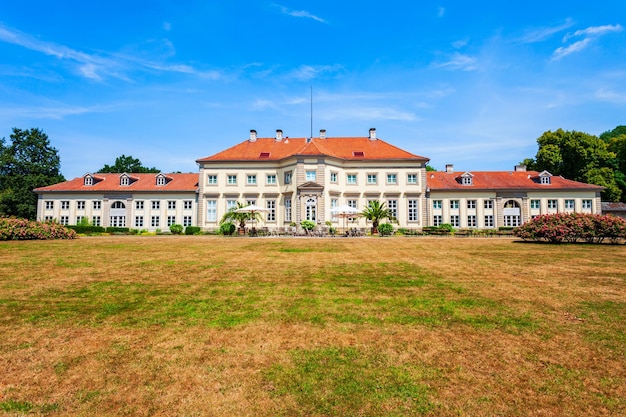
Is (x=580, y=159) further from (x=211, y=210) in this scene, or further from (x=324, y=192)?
(x=211, y=210)

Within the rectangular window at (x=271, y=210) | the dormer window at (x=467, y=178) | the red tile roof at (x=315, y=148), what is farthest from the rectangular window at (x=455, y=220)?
the rectangular window at (x=271, y=210)

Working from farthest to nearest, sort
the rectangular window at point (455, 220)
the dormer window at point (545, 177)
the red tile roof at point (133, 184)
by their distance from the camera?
the red tile roof at point (133, 184) → the dormer window at point (545, 177) → the rectangular window at point (455, 220)

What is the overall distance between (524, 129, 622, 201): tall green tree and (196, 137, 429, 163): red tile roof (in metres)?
23.9

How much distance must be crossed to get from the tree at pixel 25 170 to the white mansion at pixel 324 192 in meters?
7.61

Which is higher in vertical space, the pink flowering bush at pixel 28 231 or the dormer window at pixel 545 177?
the dormer window at pixel 545 177

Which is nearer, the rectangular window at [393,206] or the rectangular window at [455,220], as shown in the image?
the rectangular window at [393,206]

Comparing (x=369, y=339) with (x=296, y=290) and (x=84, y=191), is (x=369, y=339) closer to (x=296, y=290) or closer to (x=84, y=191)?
(x=296, y=290)

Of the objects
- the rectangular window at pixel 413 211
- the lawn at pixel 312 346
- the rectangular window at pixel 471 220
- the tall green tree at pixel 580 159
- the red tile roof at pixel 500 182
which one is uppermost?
the tall green tree at pixel 580 159

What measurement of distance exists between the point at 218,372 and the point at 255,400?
765mm

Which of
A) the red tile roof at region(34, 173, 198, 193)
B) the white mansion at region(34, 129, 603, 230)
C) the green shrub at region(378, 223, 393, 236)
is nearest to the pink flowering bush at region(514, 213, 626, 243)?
the green shrub at region(378, 223, 393, 236)

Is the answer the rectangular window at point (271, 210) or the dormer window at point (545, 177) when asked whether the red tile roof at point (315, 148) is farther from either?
the dormer window at point (545, 177)

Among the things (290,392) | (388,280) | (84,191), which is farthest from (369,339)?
(84,191)

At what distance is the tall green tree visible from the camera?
150 feet

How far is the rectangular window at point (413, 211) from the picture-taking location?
3841 centimetres
